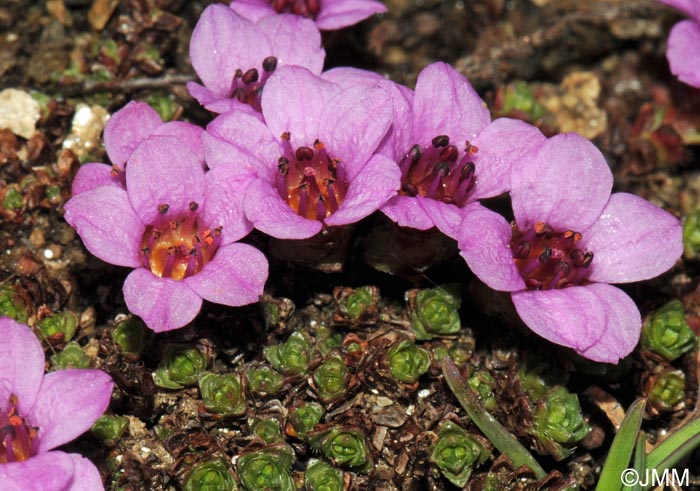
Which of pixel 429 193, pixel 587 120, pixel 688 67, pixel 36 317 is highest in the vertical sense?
pixel 688 67

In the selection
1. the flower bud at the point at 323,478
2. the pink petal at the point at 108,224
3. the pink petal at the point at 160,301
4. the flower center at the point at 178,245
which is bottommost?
the flower bud at the point at 323,478

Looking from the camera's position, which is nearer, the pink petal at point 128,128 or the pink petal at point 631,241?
the pink petal at point 631,241

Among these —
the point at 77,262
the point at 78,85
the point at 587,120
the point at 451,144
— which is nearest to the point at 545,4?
the point at 587,120

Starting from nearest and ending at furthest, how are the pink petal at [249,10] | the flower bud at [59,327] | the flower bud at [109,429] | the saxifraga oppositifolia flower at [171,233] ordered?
1. the saxifraga oppositifolia flower at [171,233]
2. the flower bud at [109,429]
3. the flower bud at [59,327]
4. the pink petal at [249,10]

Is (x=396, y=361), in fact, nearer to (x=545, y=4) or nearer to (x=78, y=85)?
(x=78, y=85)

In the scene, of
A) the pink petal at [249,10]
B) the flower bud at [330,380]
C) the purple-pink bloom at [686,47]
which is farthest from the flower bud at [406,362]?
the purple-pink bloom at [686,47]

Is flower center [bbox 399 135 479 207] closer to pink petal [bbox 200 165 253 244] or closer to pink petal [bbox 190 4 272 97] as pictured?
pink petal [bbox 200 165 253 244]

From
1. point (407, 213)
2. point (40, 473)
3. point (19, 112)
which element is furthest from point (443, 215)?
point (19, 112)

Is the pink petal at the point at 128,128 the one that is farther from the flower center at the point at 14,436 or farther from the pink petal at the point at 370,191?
the flower center at the point at 14,436
